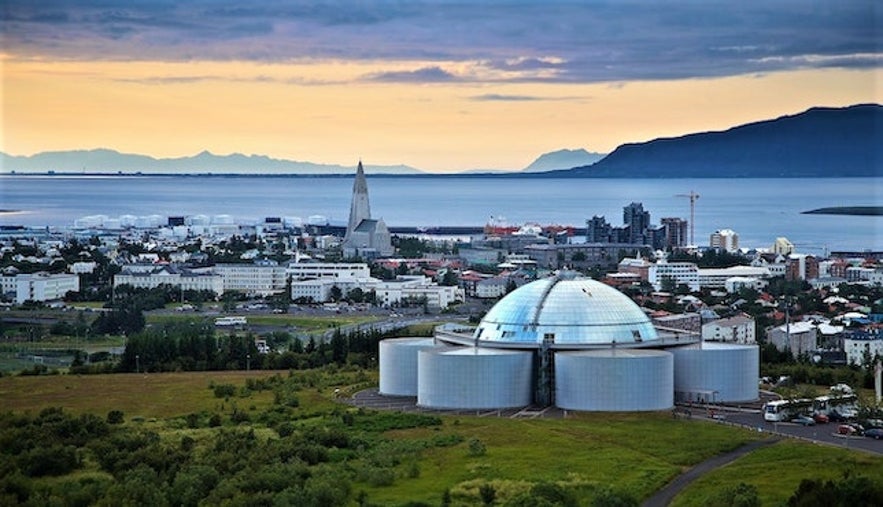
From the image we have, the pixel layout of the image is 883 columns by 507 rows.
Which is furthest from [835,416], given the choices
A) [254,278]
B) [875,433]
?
[254,278]

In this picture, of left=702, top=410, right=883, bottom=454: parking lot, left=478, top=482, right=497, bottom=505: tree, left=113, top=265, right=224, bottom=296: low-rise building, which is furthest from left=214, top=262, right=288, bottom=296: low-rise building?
left=478, top=482, right=497, bottom=505: tree

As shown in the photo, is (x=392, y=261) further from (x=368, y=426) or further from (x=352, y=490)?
(x=352, y=490)

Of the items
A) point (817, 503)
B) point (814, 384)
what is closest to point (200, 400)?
point (814, 384)

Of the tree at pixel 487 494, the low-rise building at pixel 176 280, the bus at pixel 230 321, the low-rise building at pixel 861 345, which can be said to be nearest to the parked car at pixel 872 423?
the tree at pixel 487 494

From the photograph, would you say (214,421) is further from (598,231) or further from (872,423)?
(598,231)

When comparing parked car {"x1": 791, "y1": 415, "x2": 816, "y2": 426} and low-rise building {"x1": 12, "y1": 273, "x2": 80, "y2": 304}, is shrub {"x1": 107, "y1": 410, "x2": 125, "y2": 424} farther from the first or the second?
low-rise building {"x1": 12, "y1": 273, "x2": 80, "y2": 304}

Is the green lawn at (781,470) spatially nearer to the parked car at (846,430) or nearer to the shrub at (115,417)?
the parked car at (846,430)
